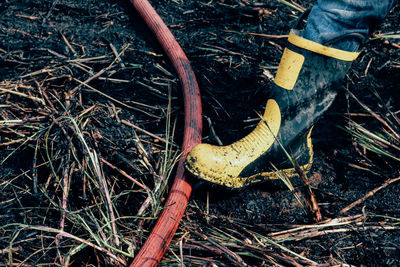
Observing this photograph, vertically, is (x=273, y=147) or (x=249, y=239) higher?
(x=273, y=147)

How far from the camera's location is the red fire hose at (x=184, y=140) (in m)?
1.19

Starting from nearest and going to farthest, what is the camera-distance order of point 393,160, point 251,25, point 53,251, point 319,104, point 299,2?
1. point 53,251
2. point 319,104
3. point 393,160
4. point 251,25
5. point 299,2

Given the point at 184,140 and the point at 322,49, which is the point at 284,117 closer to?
the point at 322,49

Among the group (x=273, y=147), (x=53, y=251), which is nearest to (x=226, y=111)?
(x=273, y=147)

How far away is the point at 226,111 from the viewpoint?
1729mm

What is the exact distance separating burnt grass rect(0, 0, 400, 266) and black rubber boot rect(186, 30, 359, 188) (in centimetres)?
13

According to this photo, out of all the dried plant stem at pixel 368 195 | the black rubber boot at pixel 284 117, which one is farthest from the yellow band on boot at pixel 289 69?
the dried plant stem at pixel 368 195

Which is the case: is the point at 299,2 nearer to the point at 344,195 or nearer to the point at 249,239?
the point at 344,195

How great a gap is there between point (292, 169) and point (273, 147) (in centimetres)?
17

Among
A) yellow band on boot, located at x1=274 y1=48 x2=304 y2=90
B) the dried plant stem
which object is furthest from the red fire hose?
the dried plant stem

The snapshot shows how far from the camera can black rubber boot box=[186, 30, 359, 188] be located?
1317 millimetres

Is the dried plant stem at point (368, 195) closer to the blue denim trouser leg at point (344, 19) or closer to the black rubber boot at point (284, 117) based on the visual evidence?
the black rubber boot at point (284, 117)

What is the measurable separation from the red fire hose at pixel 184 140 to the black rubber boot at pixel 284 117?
11 cm

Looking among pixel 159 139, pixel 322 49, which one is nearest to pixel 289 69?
pixel 322 49
